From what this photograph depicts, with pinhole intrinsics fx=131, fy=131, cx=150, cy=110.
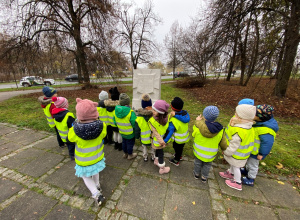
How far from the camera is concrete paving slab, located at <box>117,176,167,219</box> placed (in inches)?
70.4

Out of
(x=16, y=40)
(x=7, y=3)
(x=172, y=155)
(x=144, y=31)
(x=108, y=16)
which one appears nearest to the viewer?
(x=172, y=155)

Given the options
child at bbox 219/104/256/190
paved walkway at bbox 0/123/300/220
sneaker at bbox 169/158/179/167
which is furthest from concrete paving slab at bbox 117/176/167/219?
child at bbox 219/104/256/190

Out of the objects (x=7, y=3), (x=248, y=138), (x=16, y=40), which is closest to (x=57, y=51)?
(x=16, y=40)

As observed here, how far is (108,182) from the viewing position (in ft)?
7.45

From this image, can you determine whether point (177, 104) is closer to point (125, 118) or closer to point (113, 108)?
point (125, 118)

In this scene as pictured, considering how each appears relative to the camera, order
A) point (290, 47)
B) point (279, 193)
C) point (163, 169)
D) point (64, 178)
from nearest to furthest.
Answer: point (279, 193) → point (64, 178) → point (163, 169) → point (290, 47)

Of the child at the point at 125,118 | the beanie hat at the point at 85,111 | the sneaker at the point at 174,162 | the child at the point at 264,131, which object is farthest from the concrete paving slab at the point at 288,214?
the beanie hat at the point at 85,111

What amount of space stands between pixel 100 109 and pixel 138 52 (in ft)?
66.3

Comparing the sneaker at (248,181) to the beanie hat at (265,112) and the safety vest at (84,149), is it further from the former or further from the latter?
the safety vest at (84,149)

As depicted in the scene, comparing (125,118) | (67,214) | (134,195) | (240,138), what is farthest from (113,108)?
(240,138)

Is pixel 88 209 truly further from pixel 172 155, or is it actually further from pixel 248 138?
pixel 248 138

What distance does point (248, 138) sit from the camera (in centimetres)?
197

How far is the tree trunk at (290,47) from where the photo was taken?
196 inches

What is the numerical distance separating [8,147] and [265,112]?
5674mm
